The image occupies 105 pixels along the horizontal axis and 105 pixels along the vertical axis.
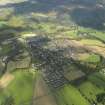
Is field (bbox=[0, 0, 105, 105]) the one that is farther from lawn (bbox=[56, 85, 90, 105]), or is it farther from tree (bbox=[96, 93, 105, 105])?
tree (bbox=[96, 93, 105, 105])

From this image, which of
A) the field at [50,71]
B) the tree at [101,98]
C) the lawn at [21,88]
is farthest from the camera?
the tree at [101,98]

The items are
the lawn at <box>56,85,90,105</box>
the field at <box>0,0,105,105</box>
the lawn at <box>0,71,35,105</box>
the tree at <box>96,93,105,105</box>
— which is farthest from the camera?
the tree at <box>96,93,105,105</box>

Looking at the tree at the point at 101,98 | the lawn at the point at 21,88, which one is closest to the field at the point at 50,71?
the lawn at the point at 21,88

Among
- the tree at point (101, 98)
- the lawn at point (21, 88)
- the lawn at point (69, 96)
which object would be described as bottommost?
the tree at point (101, 98)

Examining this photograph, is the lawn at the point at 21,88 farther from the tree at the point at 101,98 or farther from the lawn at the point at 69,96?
the tree at the point at 101,98

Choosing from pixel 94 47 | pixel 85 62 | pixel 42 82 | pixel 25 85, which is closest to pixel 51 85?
pixel 42 82

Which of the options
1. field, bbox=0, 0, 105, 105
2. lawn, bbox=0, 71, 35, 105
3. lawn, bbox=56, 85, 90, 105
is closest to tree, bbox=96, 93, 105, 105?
field, bbox=0, 0, 105, 105

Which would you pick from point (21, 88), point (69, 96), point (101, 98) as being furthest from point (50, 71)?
point (101, 98)
